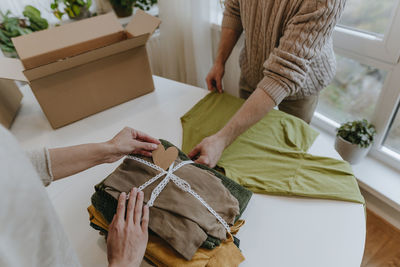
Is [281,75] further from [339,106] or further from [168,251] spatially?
[339,106]

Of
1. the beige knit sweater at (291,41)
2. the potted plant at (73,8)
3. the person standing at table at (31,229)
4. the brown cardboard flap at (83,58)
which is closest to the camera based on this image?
the person standing at table at (31,229)

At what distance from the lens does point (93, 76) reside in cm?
101

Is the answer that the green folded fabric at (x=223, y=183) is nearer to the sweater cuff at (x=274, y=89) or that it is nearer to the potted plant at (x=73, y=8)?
the sweater cuff at (x=274, y=89)

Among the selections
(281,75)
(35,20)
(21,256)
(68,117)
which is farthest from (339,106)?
(35,20)

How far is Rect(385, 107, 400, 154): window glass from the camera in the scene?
1.36 metres

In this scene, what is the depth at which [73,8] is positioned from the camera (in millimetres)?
1659

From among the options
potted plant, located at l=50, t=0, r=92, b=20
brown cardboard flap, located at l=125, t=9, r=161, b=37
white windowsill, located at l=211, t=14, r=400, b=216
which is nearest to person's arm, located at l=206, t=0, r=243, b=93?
brown cardboard flap, located at l=125, t=9, r=161, b=37

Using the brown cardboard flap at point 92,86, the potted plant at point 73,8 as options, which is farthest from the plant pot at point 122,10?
the brown cardboard flap at point 92,86

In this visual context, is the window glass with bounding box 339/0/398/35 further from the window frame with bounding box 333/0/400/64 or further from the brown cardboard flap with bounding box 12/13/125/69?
the brown cardboard flap with bounding box 12/13/125/69

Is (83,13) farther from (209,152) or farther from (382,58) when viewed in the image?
(382,58)

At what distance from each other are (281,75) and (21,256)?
30.7 inches

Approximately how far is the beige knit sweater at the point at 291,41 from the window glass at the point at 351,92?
51cm

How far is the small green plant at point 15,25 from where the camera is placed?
4.82 ft

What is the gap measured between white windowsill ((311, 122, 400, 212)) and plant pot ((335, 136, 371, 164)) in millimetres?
80
